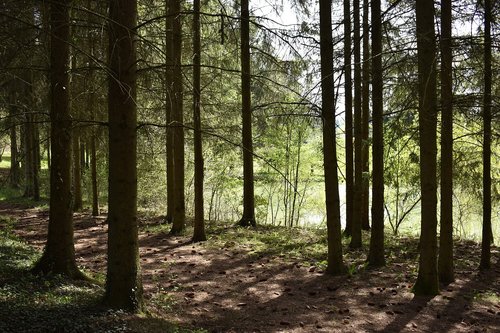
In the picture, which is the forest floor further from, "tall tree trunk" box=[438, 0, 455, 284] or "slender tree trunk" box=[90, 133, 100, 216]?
"slender tree trunk" box=[90, 133, 100, 216]

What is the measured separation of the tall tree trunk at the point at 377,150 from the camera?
823cm

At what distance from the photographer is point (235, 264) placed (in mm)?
9016

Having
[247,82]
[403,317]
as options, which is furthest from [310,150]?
[403,317]

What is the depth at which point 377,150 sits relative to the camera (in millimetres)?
8562

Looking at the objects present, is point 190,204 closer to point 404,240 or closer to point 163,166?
point 163,166

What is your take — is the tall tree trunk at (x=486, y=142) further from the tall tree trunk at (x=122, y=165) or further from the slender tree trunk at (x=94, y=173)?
the slender tree trunk at (x=94, y=173)

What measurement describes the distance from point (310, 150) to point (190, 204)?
20.8ft

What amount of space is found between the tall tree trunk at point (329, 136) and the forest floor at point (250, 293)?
2.25 feet

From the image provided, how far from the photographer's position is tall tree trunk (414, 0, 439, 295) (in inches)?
255

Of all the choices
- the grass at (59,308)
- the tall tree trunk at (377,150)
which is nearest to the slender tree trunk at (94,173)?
the grass at (59,308)

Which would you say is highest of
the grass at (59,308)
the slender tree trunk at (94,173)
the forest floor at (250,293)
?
the slender tree trunk at (94,173)

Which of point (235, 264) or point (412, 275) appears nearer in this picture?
point (412, 275)

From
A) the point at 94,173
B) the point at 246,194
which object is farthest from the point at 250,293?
the point at 94,173

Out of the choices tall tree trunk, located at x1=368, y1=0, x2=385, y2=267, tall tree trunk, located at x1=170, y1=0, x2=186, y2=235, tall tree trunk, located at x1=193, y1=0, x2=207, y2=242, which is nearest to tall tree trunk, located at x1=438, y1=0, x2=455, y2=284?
tall tree trunk, located at x1=368, y1=0, x2=385, y2=267
